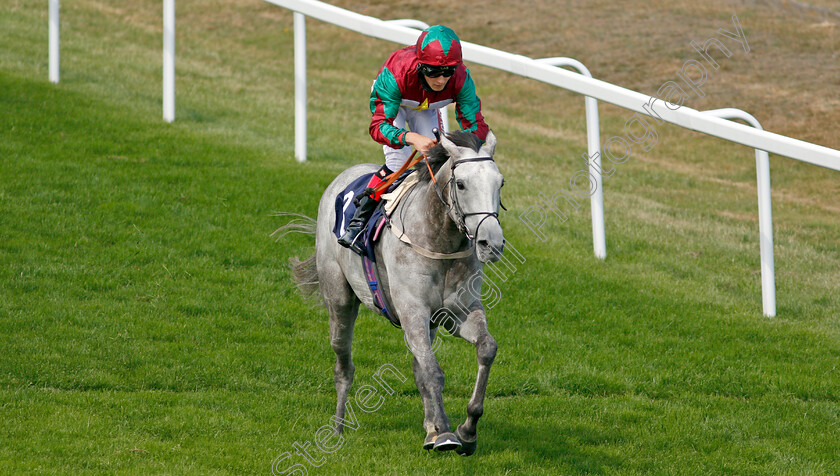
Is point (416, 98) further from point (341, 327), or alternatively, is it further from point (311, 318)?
point (311, 318)

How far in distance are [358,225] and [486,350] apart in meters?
1.25

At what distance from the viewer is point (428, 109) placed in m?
6.30

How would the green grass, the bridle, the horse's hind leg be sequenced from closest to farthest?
the bridle → the green grass → the horse's hind leg

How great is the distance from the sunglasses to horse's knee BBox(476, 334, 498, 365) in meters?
1.60

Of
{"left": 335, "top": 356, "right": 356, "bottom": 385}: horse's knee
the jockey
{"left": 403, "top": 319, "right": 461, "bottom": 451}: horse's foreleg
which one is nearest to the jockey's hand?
the jockey

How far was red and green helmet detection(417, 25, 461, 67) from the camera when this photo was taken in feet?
17.9

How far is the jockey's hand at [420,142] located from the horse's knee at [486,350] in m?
1.17

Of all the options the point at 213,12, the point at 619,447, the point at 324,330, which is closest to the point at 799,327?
the point at 619,447

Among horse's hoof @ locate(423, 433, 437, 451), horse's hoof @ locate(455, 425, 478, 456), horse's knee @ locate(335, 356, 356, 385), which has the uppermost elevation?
horse's knee @ locate(335, 356, 356, 385)

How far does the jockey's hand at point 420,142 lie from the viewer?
18.0 ft

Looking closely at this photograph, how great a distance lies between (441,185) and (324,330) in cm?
354

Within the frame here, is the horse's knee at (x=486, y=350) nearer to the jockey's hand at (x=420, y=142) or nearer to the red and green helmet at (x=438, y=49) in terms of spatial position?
the jockey's hand at (x=420, y=142)

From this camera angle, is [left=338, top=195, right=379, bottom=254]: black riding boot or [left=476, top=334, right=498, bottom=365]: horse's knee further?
[left=338, top=195, right=379, bottom=254]: black riding boot

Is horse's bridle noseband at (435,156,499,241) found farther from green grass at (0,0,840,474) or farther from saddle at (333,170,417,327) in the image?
green grass at (0,0,840,474)
